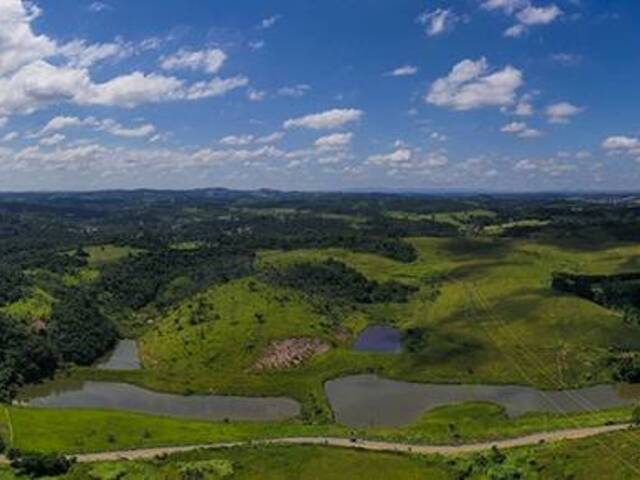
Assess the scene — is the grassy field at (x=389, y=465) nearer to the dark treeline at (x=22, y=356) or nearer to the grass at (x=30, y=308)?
the dark treeline at (x=22, y=356)

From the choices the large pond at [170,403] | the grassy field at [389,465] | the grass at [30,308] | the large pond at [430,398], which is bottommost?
the large pond at [170,403]

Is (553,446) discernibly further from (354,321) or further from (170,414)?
(354,321)

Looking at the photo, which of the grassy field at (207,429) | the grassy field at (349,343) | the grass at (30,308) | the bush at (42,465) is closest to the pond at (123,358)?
the grassy field at (349,343)

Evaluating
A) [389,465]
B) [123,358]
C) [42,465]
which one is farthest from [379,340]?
[42,465]

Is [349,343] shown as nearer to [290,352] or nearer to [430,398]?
[290,352]

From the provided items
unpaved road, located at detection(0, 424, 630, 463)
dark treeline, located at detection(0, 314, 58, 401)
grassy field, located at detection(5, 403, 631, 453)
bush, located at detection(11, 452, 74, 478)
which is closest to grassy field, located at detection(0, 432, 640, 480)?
bush, located at detection(11, 452, 74, 478)

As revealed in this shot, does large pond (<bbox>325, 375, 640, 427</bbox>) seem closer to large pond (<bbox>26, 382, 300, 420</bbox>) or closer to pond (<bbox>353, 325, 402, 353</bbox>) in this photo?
large pond (<bbox>26, 382, 300, 420</bbox>)
